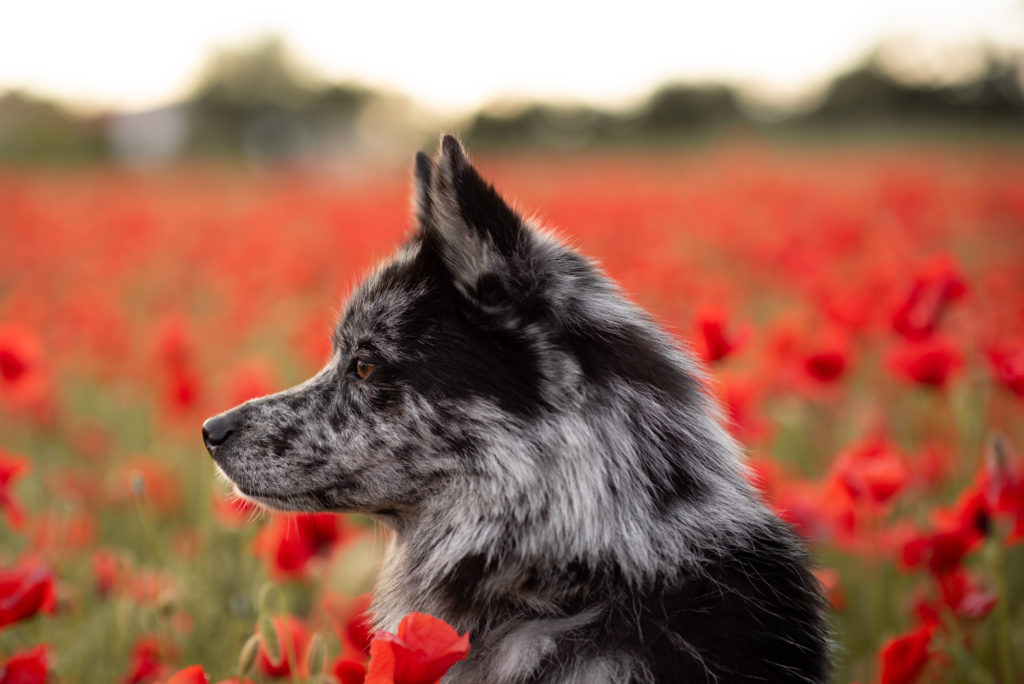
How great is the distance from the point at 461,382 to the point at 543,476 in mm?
371

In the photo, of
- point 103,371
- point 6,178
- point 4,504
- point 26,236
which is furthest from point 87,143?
point 4,504

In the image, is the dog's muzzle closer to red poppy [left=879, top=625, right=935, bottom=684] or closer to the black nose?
the black nose

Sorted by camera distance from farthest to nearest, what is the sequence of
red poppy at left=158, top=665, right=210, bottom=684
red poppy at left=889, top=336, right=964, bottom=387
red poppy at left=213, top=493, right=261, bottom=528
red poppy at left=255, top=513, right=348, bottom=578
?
red poppy at left=213, top=493, right=261, bottom=528
red poppy at left=889, top=336, right=964, bottom=387
red poppy at left=255, top=513, right=348, bottom=578
red poppy at left=158, top=665, right=210, bottom=684

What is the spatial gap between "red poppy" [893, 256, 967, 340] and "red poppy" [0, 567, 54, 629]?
3.21m

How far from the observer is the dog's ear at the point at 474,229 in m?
2.08

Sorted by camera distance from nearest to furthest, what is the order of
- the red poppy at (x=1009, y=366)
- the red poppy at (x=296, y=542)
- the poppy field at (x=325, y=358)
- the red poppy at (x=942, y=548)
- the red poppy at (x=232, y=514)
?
the red poppy at (x=942, y=548) → the poppy field at (x=325, y=358) → the red poppy at (x=1009, y=366) → the red poppy at (x=296, y=542) → the red poppy at (x=232, y=514)

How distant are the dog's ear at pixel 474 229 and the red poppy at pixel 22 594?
1.42 metres

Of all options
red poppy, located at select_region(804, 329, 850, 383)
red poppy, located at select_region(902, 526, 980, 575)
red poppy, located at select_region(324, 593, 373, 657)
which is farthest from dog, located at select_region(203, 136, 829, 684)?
red poppy, located at select_region(804, 329, 850, 383)

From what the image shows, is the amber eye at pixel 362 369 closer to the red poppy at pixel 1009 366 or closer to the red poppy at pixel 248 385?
the red poppy at pixel 248 385

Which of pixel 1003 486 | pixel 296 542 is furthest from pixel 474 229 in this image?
pixel 1003 486

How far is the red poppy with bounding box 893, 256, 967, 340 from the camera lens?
312 cm

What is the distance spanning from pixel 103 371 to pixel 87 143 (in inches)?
1463

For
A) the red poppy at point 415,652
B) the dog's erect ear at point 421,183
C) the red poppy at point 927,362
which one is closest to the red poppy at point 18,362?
the dog's erect ear at point 421,183

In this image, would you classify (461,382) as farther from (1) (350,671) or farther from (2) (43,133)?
(2) (43,133)
